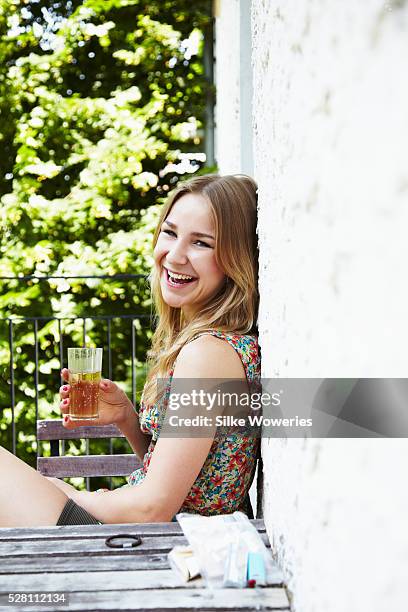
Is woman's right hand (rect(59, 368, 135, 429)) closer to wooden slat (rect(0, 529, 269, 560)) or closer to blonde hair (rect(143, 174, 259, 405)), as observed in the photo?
blonde hair (rect(143, 174, 259, 405))

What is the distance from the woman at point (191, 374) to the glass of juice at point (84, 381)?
0.15 feet

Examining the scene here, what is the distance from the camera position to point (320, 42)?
762 millimetres

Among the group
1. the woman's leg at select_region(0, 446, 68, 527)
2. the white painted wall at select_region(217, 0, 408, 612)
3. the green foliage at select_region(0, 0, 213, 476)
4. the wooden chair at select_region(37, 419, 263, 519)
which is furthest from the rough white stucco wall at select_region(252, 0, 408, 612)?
the green foliage at select_region(0, 0, 213, 476)

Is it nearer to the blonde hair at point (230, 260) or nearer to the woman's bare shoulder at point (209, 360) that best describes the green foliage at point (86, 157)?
the blonde hair at point (230, 260)

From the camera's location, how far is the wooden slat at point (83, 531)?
1132 millimetres

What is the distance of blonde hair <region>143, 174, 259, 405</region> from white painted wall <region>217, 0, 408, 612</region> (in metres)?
0.62

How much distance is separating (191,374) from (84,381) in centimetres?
36

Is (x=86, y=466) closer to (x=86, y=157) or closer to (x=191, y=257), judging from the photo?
(x=191, y=257)

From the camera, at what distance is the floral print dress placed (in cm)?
151

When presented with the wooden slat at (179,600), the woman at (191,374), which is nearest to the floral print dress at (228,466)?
the woman at (191,374)

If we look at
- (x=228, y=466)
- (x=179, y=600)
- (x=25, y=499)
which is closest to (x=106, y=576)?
(x=179, y=600)

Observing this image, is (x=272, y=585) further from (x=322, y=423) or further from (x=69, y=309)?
(x=69, y=309)

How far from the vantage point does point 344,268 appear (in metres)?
0.69

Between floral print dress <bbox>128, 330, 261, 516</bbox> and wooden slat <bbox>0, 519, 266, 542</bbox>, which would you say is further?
floral print dress <bbox>128, 330, 261, 516</bbox>
